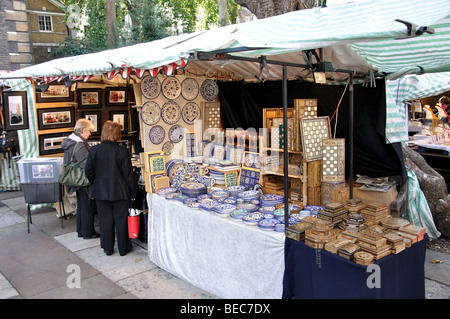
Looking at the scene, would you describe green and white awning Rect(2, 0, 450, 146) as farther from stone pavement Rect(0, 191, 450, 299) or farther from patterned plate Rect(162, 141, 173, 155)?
stone pavement Rect(0, 191, 450, 299)

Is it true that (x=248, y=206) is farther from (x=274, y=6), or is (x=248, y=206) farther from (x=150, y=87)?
(x=274, y=6)

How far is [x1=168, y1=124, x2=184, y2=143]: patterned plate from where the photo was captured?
495 cm

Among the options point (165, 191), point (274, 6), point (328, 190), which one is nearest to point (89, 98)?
point (165, 191)

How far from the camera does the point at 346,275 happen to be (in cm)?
261

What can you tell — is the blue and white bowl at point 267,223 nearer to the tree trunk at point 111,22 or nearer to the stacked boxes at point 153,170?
the stacked boxes at point 153,170

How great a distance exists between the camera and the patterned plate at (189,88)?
5032mm

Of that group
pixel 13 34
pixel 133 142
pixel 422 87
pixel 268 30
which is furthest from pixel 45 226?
pixel 13 34

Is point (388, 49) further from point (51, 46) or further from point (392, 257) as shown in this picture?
point (51, 46)

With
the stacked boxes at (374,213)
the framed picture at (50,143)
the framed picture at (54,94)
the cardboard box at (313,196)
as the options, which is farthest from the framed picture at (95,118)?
the stacked boxes at (374,213)

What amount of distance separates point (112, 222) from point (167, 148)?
119cm

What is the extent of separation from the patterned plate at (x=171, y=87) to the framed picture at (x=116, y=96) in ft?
8.11

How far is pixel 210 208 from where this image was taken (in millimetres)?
3727

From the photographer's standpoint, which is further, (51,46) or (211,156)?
(51,46)

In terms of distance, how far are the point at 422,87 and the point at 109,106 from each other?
535cm
